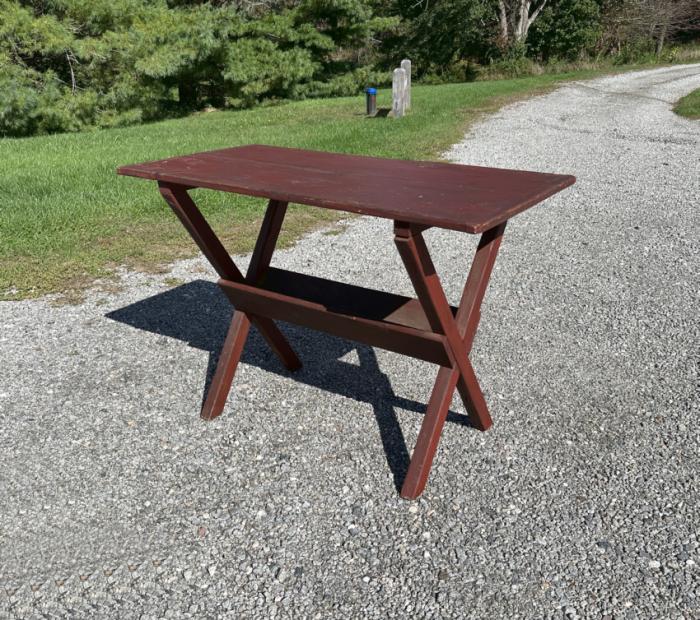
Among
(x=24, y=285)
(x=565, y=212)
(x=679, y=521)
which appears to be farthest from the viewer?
(x=565, y=212)

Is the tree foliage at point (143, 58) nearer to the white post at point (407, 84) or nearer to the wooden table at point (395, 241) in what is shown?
the white post at point (407, 84)

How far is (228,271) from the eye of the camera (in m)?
3.17

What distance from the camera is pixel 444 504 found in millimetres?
2559

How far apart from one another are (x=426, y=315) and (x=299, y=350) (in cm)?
137

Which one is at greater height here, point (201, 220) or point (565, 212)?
point (201, 220)

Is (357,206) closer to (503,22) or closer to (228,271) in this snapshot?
(228,271)

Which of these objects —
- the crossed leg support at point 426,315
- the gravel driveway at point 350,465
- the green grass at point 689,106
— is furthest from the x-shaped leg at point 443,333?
the green grass at point 689,106

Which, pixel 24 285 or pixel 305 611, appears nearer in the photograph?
pixel 305 611

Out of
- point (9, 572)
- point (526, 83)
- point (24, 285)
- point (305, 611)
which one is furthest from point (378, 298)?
point (526, 83)

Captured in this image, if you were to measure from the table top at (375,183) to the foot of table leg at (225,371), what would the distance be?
708 mm

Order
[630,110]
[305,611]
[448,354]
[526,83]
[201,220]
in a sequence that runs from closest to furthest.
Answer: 1. [305,611]
2. [448,354]
3. [201,220]
4. [630,110]
5. [526,83]

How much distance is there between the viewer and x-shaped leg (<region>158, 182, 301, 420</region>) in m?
2.97

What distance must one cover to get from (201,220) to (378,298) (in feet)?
2.75

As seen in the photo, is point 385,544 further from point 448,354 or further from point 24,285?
point 24,285
